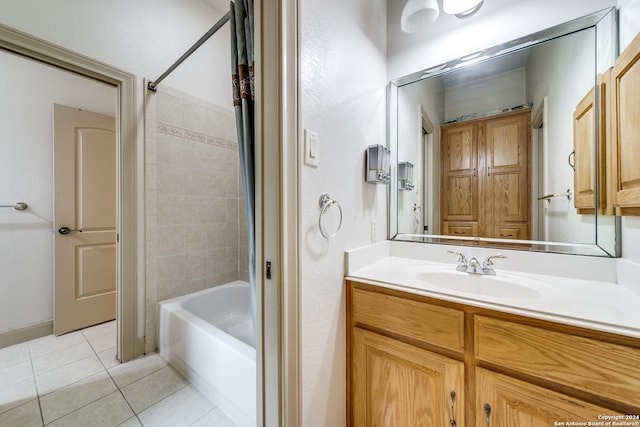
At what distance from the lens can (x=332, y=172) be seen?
3.23 feet

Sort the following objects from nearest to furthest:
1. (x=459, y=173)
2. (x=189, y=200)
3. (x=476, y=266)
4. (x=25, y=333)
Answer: (x=476, y=266) < (x=459, y=173) < (x=25, y=333) < (x=189, y=200)

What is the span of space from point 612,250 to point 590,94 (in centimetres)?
66

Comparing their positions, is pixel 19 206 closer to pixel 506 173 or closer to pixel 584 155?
pixel 506 173

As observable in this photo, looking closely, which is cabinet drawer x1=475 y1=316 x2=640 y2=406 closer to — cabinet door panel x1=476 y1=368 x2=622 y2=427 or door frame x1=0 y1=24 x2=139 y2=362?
cabinet door panel x1=476 y1=368 x2=622 y2=427

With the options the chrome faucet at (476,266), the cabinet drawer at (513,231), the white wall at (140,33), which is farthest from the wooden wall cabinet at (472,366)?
the white wall at (140,33)

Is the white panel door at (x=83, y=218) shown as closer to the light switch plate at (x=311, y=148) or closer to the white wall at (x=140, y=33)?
the white wall at (x=140, y=33)

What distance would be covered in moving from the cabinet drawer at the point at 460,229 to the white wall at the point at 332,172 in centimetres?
44

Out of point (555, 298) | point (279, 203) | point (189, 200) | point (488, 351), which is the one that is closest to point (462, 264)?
point (555, 298)

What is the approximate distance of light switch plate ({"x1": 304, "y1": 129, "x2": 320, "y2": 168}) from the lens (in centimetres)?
84

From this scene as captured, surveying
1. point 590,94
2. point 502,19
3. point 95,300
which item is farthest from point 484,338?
point 95,300

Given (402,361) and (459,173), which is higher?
(459,173)

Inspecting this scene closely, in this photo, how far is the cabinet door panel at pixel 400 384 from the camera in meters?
0.85

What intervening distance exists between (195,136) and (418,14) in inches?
70.8

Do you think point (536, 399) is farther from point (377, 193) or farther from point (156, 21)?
point (156, 21)
